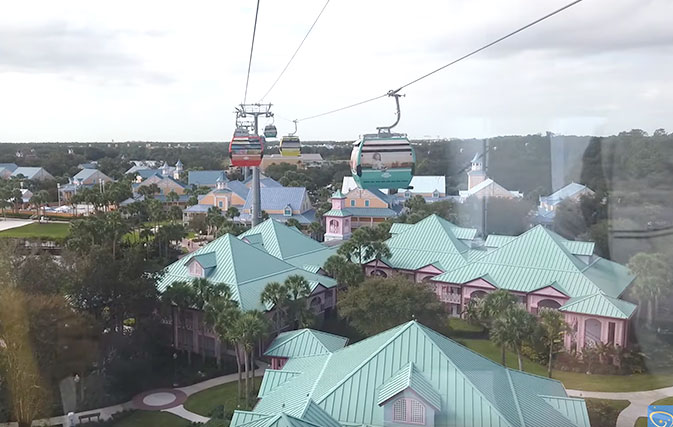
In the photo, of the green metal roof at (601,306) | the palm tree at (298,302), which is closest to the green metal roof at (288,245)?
the palm tree at (298,302)

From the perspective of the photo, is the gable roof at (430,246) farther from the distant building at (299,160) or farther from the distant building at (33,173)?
the distant building at (33,173)

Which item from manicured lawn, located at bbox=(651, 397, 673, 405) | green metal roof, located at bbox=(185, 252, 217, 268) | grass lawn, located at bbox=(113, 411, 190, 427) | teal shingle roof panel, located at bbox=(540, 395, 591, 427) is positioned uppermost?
green metal roof, located at bbox=(185, 252, 217, 268)

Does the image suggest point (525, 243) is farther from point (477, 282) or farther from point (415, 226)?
point (415, 226)

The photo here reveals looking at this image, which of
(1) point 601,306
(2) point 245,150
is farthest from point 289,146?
(1) point 601,306

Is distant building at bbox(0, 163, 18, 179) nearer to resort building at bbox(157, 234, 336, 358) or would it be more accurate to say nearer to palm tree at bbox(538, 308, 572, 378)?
resort building at bbox(157, 234, 336, 358)

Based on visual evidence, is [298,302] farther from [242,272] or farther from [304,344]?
[242,272]

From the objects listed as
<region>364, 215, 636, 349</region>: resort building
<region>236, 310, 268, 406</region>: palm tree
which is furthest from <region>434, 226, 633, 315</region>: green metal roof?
<region>236, 310, 268, 406</region>: palm tree

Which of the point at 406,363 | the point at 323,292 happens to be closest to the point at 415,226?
the point at 323,292

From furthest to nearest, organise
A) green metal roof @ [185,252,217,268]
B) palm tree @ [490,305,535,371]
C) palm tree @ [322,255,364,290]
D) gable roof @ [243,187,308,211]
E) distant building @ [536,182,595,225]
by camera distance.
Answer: gable roof @ [243,187,308,211] < distant building @ [536,182,595,225] < palm tree @ [322,255,364,290] < green metal roof @ [185,252,217,268] < palm tree @ [490,305,535,371]

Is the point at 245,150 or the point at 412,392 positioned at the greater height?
the point at 245,150
